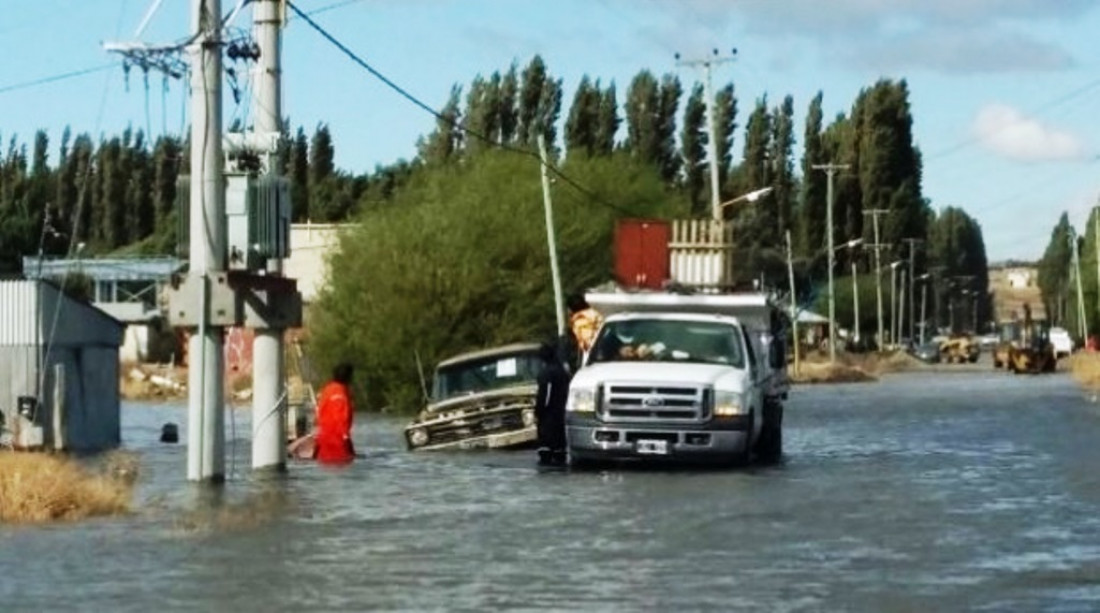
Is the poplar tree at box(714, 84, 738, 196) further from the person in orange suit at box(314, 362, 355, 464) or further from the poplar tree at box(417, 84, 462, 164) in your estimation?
the person in orange suit at box(314, 362, 355, 464)

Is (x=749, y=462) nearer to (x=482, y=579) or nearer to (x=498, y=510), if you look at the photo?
(x=498, y=510)

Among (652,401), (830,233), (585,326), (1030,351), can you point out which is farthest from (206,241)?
(830,233)

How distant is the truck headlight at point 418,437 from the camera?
118 ft

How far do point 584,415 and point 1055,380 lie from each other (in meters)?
60.8

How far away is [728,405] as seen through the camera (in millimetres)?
29312

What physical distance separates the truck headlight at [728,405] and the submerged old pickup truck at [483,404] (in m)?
5.90

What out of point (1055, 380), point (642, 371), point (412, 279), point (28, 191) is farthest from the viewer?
point (28, 191)

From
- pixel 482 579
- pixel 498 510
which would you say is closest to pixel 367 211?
pixel 498 510

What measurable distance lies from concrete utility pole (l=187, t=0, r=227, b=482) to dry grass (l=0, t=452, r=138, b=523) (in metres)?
2.84

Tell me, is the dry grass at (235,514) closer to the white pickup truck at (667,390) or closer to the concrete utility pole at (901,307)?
the white pickup truck at (667,390)

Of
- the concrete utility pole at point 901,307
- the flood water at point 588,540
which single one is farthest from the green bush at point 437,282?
the concrete utility pole at point 901,307

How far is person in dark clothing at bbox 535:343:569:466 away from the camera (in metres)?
31.3

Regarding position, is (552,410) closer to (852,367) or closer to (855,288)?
(852,367)

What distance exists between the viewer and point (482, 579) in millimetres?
17312
